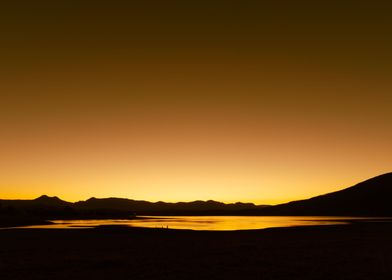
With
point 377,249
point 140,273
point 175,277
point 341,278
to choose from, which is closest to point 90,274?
point 140,273

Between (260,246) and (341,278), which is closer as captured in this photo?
(341,278)

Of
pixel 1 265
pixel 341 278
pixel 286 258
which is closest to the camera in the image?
pixel 341 278

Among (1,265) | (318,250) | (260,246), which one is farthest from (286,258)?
(1,265)

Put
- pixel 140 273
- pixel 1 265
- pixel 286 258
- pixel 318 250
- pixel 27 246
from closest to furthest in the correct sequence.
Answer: pixel 140 273 < pixel 1 265 < pixel 286 258 < pixel 318 250 < pixel 27 246

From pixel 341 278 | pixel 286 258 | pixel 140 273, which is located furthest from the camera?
pixel 286 258

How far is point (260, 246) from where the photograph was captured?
4262cm

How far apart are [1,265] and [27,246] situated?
13076mm

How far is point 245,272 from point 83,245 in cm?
2149

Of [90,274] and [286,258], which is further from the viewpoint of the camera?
[286,258]

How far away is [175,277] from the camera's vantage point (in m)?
25.5

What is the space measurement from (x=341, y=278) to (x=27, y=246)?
94.5 feet

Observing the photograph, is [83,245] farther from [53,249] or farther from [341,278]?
[341,278]

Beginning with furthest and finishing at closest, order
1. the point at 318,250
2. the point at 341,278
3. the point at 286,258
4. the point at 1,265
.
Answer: the point at 318,250
the point at 286,258
the point at 1,265
the point at 341,278

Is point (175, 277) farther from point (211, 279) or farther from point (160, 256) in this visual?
point (160, 256)
